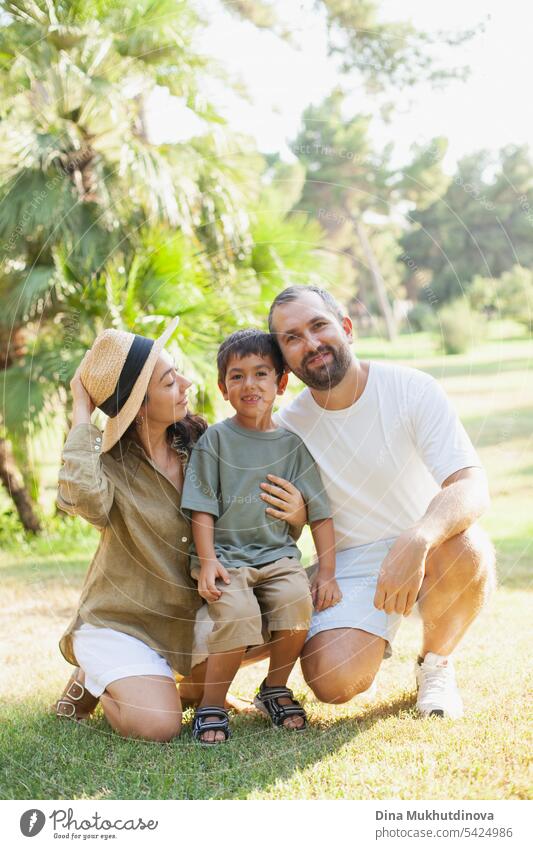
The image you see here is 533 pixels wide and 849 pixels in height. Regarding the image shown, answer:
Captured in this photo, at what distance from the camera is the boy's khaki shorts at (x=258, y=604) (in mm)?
3043

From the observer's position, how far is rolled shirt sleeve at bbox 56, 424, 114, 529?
3061 mm

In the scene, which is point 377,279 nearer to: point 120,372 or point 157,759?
point 120,372

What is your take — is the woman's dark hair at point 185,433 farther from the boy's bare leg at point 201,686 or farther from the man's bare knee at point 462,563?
the man's bare knee at point 462,563

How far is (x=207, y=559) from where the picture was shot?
3.11 m

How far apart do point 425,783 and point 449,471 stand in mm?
1116

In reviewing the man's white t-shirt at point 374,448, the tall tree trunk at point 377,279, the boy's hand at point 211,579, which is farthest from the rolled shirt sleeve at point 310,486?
the tall tree trunk at point 377,279

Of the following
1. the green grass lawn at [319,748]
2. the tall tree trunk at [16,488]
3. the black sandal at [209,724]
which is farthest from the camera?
the tall tree trunk at [16,488]

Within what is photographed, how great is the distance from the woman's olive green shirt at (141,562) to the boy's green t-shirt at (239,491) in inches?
4.4

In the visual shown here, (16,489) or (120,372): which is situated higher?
(120,372)

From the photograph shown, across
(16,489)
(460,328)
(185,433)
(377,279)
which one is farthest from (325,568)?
(16,489)

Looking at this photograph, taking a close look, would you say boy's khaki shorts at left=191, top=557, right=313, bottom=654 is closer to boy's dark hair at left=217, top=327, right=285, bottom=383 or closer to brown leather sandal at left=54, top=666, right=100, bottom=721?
brown leather sandal at left=54, top=666, right=100, bottom=721

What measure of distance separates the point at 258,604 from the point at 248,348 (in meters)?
0.94

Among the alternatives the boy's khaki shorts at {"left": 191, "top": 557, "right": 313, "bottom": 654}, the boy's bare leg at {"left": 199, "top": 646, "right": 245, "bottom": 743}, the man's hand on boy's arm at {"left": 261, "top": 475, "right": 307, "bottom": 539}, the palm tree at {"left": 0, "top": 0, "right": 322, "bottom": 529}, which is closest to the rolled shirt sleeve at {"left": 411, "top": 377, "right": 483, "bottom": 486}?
the man's hand on boy's arm at {"left": 261, "top": 475, "right": 307, "bottom": 539}

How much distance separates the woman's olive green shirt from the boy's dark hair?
0.46 meters
